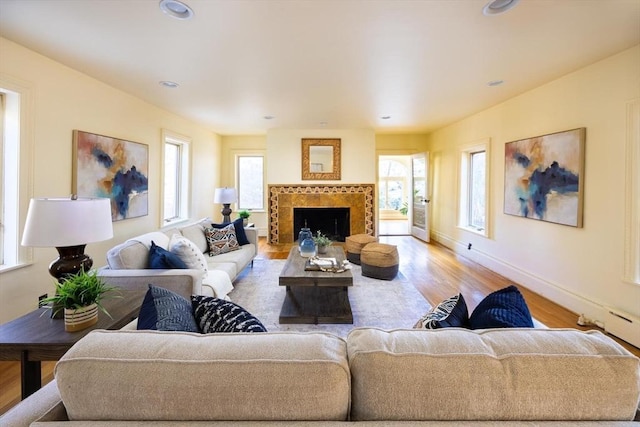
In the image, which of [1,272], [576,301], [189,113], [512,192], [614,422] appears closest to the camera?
[614,422]

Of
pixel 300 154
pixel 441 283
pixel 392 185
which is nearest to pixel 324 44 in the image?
pixel 441 283

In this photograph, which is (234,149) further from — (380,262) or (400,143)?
(380,262)

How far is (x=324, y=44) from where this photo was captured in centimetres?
246

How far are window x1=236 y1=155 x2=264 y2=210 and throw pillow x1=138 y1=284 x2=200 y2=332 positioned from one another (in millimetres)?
6255

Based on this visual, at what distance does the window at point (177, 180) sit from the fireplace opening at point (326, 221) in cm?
227

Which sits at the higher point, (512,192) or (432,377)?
(512,192)

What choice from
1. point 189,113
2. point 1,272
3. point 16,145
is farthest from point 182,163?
point 1,272

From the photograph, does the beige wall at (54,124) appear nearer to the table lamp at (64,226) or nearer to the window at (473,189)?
the table lamp at (64,226)

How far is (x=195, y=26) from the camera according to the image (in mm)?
2193

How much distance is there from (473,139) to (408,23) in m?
3.56

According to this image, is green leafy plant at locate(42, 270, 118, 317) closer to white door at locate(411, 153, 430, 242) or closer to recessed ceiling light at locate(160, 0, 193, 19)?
recessed ceiling light at locate(160, 0, 193, 19)

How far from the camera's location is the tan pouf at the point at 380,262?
402 centimetres

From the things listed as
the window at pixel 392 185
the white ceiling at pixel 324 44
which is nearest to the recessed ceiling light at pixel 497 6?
the white ceiling at pixel 324 44

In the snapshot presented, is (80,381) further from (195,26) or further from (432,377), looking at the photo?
(195,26)
